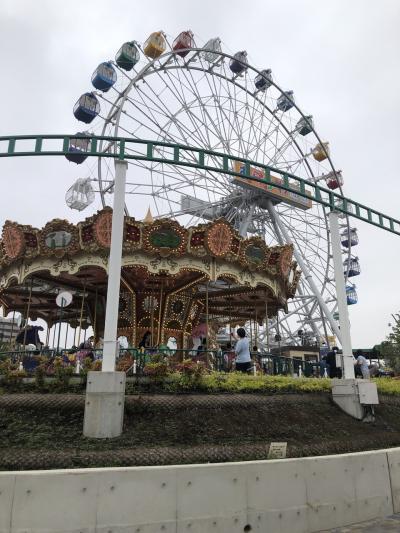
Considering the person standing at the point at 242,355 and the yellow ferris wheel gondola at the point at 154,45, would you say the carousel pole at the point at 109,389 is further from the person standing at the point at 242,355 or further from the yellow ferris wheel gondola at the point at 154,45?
the yellow ferris wheel gondola at the point at 154,45

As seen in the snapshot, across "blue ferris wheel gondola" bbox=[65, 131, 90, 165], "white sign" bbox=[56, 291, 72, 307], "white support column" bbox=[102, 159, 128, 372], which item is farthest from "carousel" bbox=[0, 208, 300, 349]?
"white support column" bbox=[102, 159, 128, 372]

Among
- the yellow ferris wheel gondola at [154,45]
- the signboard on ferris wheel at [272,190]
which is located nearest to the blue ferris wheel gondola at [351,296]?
the signboard on ferris wheel at [272,190]

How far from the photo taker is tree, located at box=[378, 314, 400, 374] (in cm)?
2814

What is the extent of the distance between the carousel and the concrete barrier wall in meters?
8.88

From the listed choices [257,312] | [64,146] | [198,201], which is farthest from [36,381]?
[198,201]

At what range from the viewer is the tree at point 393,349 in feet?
92.3

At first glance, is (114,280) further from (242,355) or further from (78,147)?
(78,147)

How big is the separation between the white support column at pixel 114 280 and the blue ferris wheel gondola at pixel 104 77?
15899 mm

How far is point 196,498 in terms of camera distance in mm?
5520

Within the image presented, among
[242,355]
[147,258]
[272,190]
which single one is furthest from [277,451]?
[272,190]

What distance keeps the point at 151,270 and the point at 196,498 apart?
970 cm

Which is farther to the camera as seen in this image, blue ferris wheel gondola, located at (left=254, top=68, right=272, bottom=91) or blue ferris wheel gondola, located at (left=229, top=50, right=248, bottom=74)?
blue ferris wheel gondola, located at (left=254, top=68, right=272, bottom=91)

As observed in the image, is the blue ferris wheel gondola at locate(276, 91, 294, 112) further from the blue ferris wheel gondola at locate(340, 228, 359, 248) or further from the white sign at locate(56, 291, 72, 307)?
the white sign at locate(56, 291, 72, 307)

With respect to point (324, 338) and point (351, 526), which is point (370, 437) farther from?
point (324, 338)
